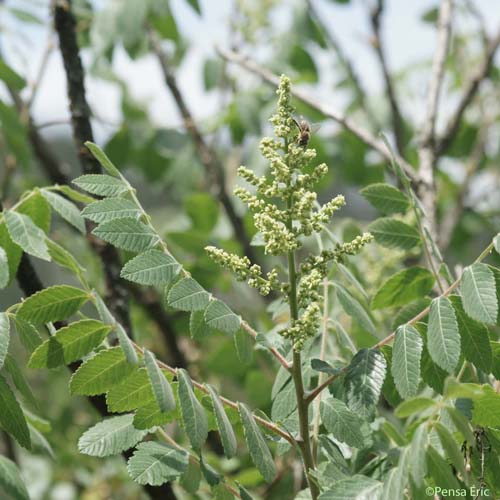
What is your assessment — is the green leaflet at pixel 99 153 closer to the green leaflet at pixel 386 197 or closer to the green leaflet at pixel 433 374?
the green leaflet at pixel 386 197

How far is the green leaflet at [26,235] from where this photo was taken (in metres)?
1.25

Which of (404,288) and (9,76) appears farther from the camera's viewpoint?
(9,76)

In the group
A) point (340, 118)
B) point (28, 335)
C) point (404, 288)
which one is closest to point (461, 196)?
point (340, 118)

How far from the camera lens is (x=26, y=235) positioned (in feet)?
4.18

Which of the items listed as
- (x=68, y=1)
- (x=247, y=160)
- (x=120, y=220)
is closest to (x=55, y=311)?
(x=120, y=220)

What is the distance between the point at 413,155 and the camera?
10.6ft

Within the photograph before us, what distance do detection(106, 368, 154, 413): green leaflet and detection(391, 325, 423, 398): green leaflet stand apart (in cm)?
33

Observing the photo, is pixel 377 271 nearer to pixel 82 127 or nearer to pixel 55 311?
pixel 82 127

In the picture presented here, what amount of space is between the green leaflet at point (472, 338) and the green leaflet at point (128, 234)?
0.43 m

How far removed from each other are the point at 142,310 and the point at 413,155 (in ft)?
3.79

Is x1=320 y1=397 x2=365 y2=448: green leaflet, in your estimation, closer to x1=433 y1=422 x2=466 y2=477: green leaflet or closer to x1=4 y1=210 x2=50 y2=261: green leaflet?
x1=433 y1=422 x2=466 y2=477: green leaflet

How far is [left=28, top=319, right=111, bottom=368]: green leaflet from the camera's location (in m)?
1.15

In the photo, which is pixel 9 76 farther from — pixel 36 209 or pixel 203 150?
pixel 203 150

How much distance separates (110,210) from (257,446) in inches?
15.2
